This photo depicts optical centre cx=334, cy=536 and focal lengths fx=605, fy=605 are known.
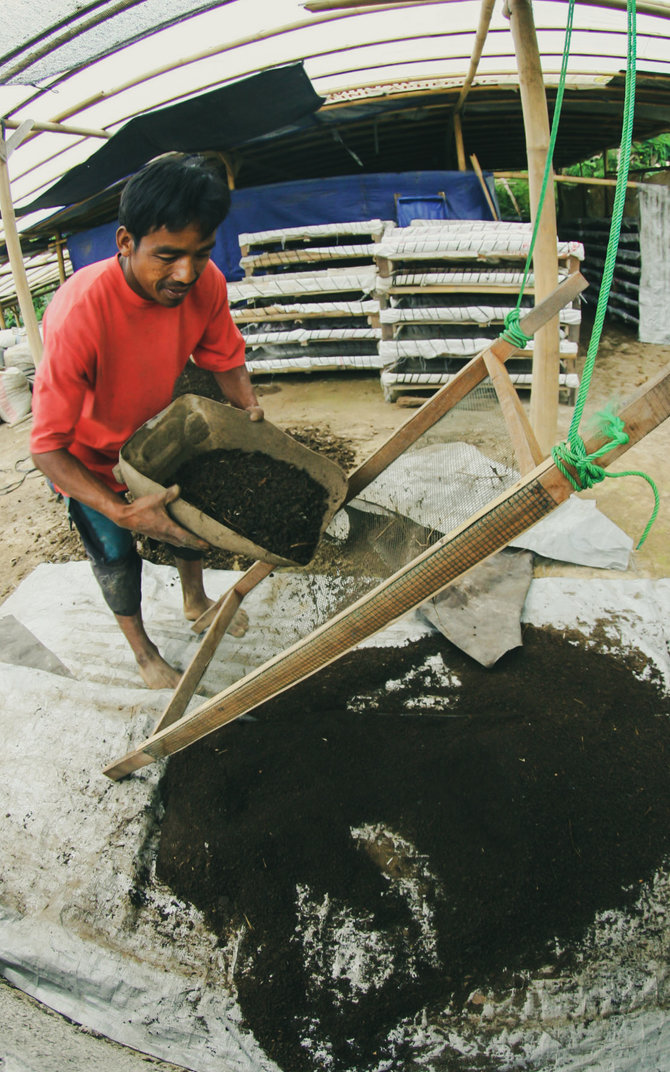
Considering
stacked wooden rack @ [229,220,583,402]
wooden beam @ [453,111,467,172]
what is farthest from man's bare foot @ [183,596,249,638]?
wooden beam @ [453,111,467,172]

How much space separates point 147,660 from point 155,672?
0.05 metres

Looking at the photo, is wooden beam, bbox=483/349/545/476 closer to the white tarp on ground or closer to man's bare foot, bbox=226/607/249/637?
the white tarp on ground

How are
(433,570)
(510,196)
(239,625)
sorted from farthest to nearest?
(510,196), (239,625), (433,570)

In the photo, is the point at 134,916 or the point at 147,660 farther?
the point at 147,660

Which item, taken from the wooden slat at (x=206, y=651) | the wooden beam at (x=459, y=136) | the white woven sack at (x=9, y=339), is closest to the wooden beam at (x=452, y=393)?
the wooden slat at (x=206, y=651)

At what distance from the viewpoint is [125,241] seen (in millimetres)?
1500

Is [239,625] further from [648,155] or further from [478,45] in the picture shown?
[648,155]

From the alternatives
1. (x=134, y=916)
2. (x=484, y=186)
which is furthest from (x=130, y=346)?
(x=484, y=186)

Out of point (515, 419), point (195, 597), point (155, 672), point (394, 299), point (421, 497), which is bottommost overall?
point (155, 672)

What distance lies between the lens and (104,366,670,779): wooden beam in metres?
0.97

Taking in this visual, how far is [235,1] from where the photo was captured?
2.77 metres

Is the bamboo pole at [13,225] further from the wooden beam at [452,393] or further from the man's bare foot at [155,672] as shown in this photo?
the wooden beam at [452,393]

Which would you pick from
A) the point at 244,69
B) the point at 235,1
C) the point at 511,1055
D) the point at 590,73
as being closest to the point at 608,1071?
the point at 511,1055

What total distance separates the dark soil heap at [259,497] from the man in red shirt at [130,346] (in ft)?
0.44
